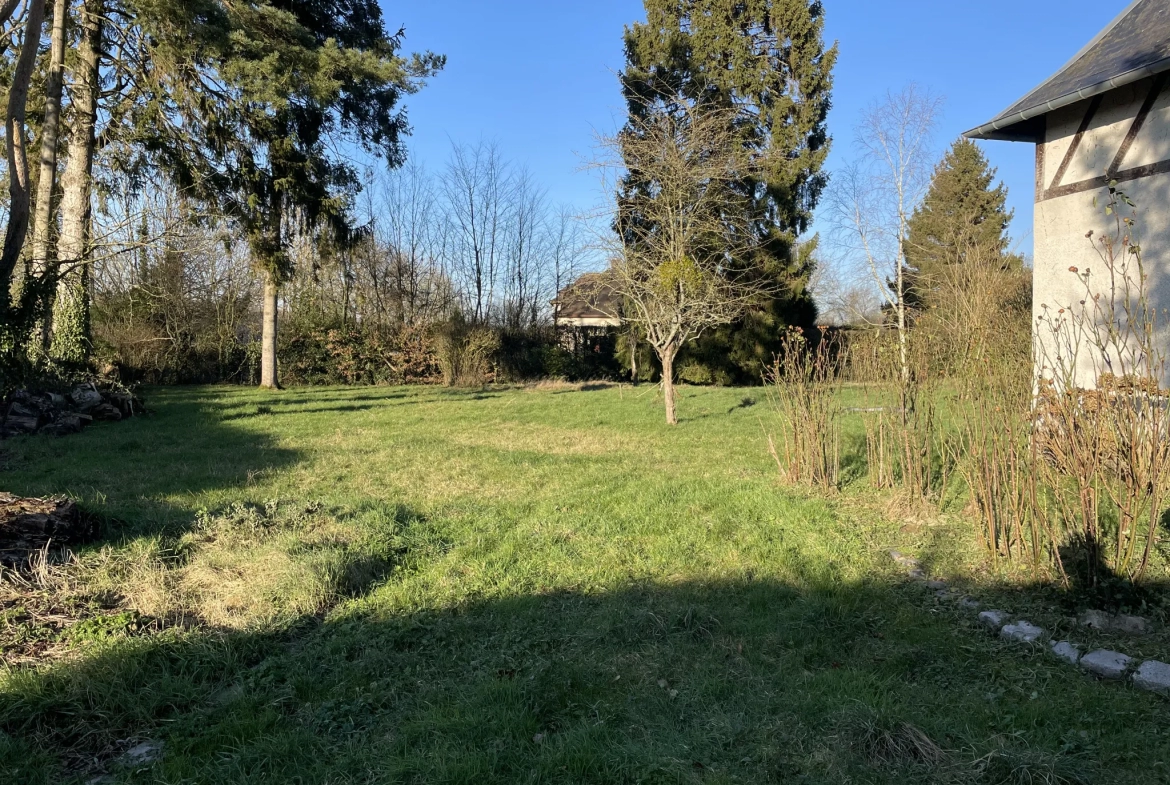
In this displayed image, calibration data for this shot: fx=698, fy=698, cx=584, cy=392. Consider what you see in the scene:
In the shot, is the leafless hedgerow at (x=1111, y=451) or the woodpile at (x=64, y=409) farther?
the woodpile at (x=64, y=409)

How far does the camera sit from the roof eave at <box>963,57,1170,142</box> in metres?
5.76

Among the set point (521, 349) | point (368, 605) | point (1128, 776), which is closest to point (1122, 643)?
point (1128, 776)

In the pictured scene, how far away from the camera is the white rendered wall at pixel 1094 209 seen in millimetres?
6191

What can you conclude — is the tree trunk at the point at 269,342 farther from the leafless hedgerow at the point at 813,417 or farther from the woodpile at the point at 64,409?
the leafless hedgerow at the point at 813,417

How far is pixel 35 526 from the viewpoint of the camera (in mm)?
4293

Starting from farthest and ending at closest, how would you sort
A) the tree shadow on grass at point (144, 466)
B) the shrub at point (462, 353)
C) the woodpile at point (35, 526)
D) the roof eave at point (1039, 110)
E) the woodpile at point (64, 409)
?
1. the shrub at point (462, 353)
2. the woodpile at point (64, 409)
3. the roof eave at point (1039, 110)
4. the tree shadow on grass at point (144, 466)
5. the woodpile at point (35, 526)

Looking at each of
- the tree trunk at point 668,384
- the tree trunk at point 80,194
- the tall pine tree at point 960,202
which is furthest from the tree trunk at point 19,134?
the tall pine tree at point 960,202

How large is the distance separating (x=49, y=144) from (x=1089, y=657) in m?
14.7

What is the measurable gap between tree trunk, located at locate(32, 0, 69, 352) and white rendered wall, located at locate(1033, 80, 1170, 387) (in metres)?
13.5

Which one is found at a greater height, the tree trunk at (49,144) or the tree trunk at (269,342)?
the tree trunk at (49,144)

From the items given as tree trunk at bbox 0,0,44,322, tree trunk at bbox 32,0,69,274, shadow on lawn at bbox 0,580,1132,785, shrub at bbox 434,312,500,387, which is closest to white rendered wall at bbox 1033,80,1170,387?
shadow on lawn at bbox 0,580,1132,785

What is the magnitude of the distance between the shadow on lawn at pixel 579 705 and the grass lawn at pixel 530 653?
12mm

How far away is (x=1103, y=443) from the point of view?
352cm

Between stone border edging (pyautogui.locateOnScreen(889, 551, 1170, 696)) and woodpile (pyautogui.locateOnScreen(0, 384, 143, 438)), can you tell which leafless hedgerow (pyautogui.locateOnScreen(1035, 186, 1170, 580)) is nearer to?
stone border edging (pyautogui.locateOnScreen(889, 551, 1170, 696))
